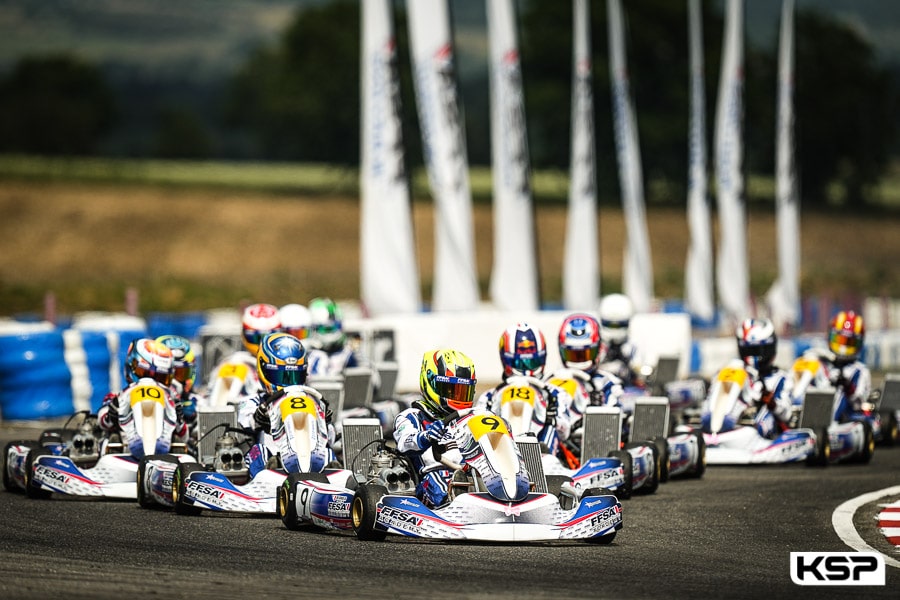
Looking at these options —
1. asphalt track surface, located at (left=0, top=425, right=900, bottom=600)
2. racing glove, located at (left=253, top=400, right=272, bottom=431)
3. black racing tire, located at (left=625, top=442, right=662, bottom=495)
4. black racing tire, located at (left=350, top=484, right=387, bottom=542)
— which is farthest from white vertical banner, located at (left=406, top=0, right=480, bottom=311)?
black racing tire, located at (left=350, top=484, right=387, bottom=542)

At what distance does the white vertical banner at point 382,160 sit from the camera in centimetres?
2398

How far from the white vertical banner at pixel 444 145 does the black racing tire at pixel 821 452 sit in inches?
333

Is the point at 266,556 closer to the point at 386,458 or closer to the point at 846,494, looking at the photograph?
the point at 386,458

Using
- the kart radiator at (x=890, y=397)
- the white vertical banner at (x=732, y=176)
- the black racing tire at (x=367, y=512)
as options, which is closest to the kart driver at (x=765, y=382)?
the kart radiator at (x=890, y=397)

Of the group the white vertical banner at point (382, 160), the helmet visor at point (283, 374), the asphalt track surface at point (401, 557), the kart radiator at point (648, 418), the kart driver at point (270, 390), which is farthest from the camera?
the white vertical banner at point (382, 160)

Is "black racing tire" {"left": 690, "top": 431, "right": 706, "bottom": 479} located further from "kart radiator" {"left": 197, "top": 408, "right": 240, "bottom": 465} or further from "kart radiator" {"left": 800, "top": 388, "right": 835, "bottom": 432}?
"kart radiator" {"left": 197, "top": 408, "right": 240, "bottom": 465}

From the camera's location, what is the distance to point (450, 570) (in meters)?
10.1

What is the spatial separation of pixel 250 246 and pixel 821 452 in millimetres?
49995

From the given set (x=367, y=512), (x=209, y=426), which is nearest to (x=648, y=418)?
(x=209, y=426)

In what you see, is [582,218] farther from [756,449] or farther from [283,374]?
[283,374]

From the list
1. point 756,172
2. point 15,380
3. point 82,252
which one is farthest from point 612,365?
point 756,172

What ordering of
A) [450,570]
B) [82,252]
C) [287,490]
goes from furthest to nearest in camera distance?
[82,252]
[287,490]
[450,570]

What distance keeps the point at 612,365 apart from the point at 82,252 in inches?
1778

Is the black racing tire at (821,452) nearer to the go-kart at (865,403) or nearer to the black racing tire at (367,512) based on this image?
the go-kart at (865,403)
